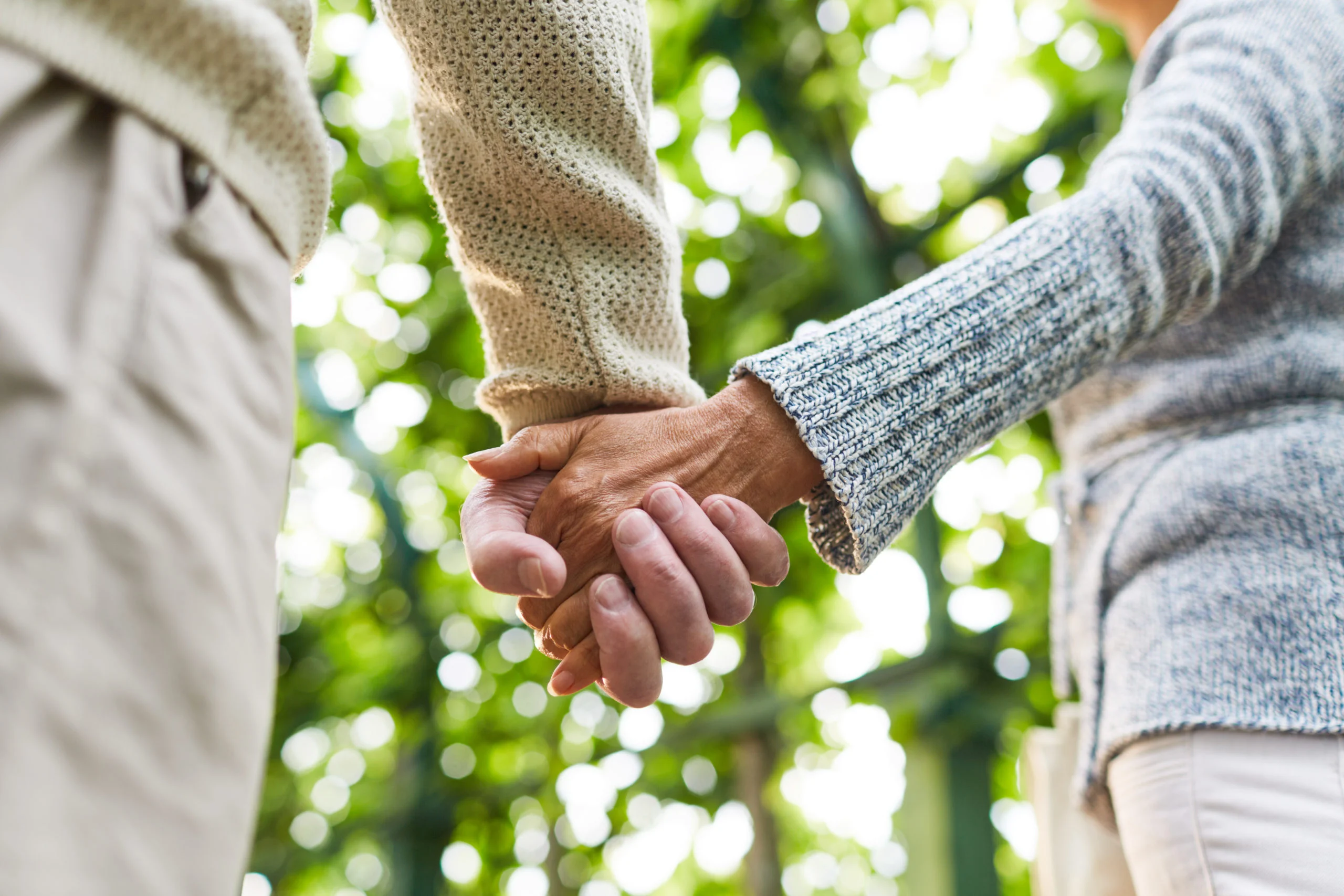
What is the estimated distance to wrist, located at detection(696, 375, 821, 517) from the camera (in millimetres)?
953

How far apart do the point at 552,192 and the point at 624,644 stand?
0.41m

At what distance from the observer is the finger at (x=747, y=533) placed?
964mm

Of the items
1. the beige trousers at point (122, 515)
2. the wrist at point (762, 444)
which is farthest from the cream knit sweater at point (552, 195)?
the beige trousers at point (122, 515)

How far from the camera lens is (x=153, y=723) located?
19.2 inches

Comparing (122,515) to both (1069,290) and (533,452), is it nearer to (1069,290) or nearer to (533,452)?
(533,452)

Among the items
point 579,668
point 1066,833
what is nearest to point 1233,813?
point 1066,833

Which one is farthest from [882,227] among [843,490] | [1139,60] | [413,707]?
[413,707]

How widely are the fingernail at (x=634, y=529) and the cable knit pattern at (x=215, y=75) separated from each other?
397mm

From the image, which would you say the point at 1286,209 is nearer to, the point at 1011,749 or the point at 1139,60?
the point at 1139,60

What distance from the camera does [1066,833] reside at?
46.8 inches

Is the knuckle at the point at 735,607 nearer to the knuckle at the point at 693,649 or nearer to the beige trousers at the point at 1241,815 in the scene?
the knuckle at the point at 693,649

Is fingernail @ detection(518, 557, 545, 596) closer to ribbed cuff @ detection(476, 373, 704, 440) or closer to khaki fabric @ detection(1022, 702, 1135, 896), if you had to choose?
ribbed cuff @ detection(476, 373, 704, 440)

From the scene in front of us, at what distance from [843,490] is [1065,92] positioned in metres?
2.62

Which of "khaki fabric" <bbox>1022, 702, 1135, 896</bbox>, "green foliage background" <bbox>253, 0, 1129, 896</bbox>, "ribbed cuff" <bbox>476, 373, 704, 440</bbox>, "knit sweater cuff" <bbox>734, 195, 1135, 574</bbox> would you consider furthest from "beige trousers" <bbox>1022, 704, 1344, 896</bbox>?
"green foliage background" <bbox>253, 0, 1129, 896</bbox>
